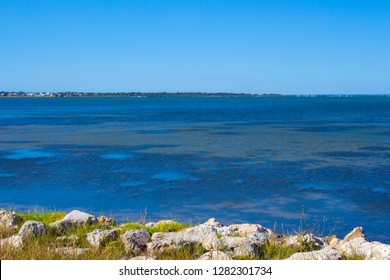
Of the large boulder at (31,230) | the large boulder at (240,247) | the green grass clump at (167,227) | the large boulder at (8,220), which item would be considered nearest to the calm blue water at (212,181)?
the green grass clump at (167,227)

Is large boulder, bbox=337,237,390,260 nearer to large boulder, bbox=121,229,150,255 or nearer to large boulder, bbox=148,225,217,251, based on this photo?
large boulder, bbox=148,225,217,251

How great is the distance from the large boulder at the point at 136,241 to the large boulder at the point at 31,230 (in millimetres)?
1291

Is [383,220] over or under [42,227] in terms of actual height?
under

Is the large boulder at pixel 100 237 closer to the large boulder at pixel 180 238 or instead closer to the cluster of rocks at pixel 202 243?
the cluster of rocks at pixel 202 243

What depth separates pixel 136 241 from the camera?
7828 millimetres

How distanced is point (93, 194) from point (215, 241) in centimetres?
1041

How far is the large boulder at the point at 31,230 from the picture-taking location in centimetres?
776

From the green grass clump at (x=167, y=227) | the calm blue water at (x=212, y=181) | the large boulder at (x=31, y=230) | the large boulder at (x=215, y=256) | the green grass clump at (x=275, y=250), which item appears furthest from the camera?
the calm blue water at (x=212, y=181)

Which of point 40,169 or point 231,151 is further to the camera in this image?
point 231,151

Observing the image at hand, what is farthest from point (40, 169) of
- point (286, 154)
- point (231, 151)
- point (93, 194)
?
point (286, 154)

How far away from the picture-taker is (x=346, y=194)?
57.0 feet

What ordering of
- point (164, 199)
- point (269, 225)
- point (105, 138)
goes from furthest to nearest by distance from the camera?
point (105, 138)
point (164, 199)
point (269, 225)

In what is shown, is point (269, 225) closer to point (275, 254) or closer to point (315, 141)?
point (275, 254)

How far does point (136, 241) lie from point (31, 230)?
5.18 ft
